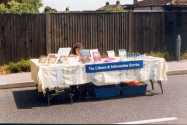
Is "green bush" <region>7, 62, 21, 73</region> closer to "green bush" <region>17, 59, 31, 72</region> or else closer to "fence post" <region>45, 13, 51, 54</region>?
"green bush" <region>17, 59, 31, 72</region>

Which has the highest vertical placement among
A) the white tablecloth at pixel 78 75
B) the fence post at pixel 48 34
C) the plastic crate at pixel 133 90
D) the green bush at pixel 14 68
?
the fence post at pixel 48 34

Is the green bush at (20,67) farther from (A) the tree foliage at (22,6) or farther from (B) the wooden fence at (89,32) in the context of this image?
(A) the tree foliage at (22,6)

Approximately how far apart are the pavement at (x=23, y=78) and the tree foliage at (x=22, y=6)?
15.3 ft

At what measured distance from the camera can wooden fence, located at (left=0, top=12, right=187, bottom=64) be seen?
1823 cm

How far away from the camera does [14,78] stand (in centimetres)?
1598

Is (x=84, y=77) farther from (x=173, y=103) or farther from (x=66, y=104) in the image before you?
(x=173, y=103)

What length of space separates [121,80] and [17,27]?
666 centimetres

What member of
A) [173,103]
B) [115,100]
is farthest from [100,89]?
[173,103]

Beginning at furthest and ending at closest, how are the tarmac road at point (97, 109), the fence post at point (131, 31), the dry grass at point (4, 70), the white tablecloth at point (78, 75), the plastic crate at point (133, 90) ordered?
the fence post at point (131, 31) < the dry grass at point (4, 70) < the plastic crate at point (133, 90) < the white tablecloth at point (78, 75) < the tarmac road at point (97, 109)

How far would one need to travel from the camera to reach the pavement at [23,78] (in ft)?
48.9

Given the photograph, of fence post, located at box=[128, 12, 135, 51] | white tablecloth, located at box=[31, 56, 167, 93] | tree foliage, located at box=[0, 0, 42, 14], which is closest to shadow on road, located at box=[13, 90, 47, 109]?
white tablecloth, located at box=[31, 56, 167, 93]

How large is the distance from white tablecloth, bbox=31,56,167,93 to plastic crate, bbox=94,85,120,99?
0.26 m

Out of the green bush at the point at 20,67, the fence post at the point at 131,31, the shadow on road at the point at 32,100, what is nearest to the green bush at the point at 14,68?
the green bush at the point at 20,67

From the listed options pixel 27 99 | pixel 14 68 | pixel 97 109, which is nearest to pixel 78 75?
pixel 97 109
